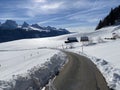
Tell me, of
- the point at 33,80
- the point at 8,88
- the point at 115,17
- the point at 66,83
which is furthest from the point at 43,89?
the point at 115,17

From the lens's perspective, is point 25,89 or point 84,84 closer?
point 25,89

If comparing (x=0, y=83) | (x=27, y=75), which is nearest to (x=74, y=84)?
(x=27, y=75)

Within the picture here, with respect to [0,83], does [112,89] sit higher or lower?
lower

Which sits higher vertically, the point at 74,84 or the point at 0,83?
the point at 0,83

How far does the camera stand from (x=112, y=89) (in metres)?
12.9

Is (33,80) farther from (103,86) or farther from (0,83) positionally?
(103,86)

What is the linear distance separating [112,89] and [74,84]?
275 centimetres

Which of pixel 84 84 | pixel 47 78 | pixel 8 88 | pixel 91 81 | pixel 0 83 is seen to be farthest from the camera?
pixel 47 78

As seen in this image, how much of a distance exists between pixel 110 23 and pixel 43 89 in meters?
154

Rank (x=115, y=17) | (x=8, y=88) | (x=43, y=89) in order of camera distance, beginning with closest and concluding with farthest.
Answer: (x=8, y=88) < (x=43, y=89) < (x=115, y=17)

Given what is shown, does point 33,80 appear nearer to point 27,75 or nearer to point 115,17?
point 27,75

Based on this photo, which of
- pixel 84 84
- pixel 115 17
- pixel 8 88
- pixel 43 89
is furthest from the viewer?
pixel 115 17

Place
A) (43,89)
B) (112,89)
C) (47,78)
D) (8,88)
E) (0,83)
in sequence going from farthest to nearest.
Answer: (47,78), (43,89), (112,89), (0,83), (8,88)

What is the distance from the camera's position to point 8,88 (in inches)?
440
